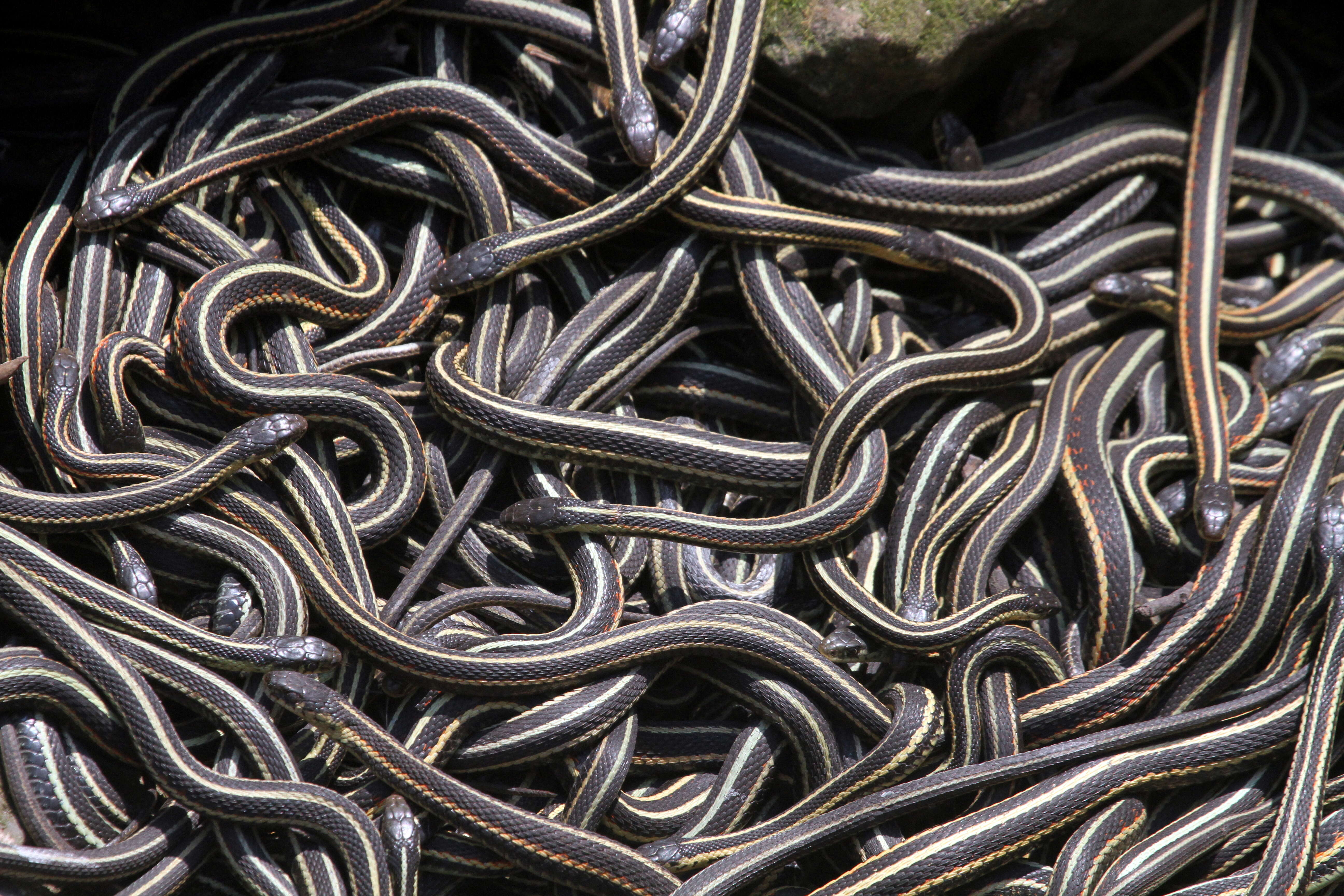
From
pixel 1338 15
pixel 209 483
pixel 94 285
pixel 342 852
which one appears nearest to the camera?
pixel 342 852

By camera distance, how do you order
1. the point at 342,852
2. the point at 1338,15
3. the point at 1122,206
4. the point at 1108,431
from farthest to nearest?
the point at 1338,15, the point at 1122,206, the point at 1108,431, the point at 342,852

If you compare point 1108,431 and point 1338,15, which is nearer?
point 1108,431

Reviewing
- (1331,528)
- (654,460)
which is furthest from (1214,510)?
(654,460)

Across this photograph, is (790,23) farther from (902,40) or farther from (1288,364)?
(1288,364)

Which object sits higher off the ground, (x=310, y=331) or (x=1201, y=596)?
(x=310, y=331)

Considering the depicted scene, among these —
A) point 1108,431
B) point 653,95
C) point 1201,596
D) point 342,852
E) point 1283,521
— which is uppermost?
point 653,95

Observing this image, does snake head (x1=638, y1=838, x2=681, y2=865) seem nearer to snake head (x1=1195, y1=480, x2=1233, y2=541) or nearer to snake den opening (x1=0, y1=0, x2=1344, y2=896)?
snake den opening (x1=0, y1=0, x2=1344, y2=896)

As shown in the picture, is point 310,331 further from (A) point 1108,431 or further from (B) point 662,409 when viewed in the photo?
(A) point 1108,431

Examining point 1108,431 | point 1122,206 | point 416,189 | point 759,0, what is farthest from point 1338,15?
point 416,189
